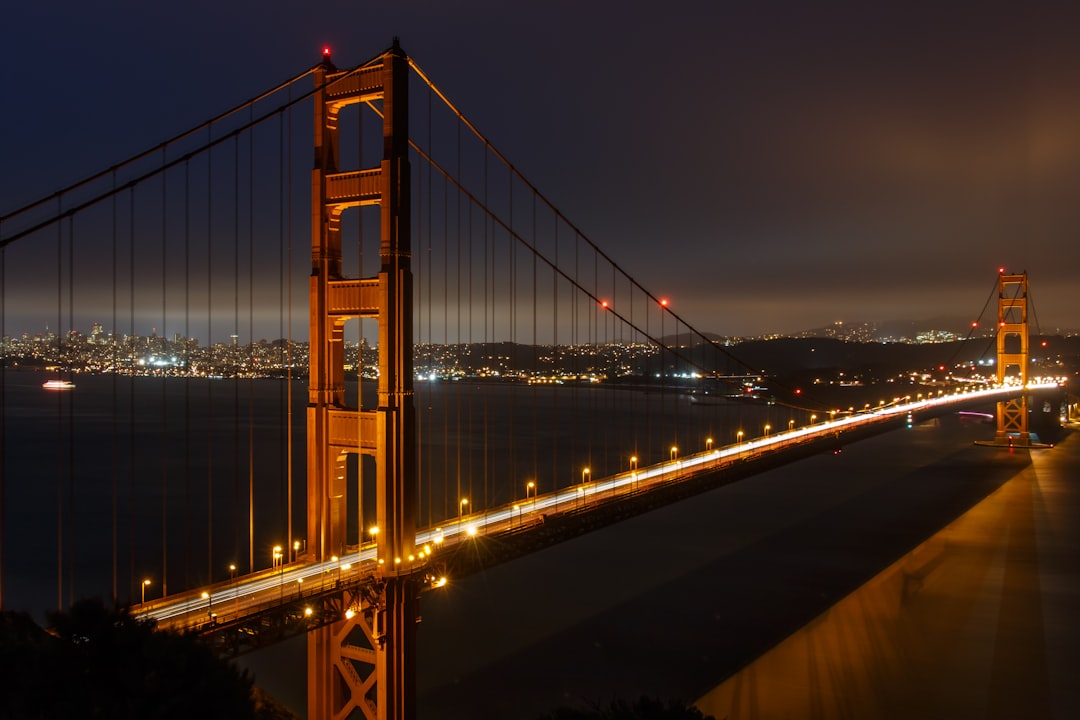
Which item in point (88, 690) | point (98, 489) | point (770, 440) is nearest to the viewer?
point (88, 690)

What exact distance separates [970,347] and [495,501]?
112 m

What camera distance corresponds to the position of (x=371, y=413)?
9102mm

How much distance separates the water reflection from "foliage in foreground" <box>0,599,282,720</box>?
25.1 ft

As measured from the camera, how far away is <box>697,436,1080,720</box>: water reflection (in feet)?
36.0

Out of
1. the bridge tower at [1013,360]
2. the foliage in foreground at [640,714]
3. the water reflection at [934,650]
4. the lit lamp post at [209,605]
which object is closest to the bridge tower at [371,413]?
the lit lamp post at [209,605]

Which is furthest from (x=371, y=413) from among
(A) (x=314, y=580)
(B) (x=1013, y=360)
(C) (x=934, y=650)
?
(B) (x=1013, y=360)

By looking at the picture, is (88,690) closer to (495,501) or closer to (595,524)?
(595,524)

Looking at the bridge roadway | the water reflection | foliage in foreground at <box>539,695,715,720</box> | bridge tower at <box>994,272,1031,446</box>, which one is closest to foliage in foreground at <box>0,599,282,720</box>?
the bridge roadway

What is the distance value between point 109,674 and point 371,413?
446 cm

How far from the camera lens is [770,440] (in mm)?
24906

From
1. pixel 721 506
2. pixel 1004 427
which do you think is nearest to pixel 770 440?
pixel 721 506

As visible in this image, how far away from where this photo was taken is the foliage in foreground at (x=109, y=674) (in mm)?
4418

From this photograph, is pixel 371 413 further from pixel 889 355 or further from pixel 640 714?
pixel 889 355

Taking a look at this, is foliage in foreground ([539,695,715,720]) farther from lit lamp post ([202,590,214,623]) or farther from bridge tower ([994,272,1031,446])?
bridge tower ([994,272,1031,446])
